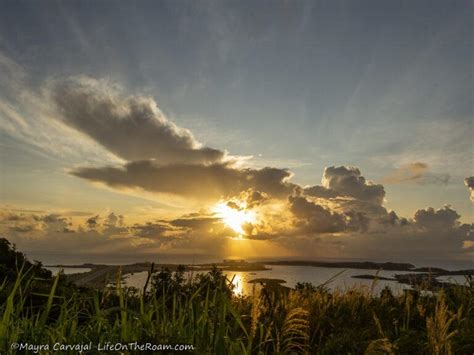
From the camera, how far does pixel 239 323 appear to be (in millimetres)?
6020

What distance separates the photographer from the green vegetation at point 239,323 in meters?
6.28

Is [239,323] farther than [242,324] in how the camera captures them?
No

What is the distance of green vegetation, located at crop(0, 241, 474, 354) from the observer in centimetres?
628

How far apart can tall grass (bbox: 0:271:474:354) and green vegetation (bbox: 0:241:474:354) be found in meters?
0.01

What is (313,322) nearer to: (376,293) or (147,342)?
(376,293)

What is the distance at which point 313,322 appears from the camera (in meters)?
10.7

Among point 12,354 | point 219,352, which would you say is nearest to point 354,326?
point 219,352

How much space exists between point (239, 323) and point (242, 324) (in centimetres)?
21

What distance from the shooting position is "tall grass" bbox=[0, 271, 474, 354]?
627 cm

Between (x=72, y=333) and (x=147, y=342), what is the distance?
139 cm

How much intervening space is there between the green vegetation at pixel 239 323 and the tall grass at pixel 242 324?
15mm

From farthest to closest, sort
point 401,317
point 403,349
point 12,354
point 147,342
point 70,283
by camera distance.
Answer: point 70,283, point 401,317, point 403,349, point 12,354, point 147,342

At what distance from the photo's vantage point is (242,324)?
6211mm

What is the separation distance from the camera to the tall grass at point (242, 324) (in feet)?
20.6
